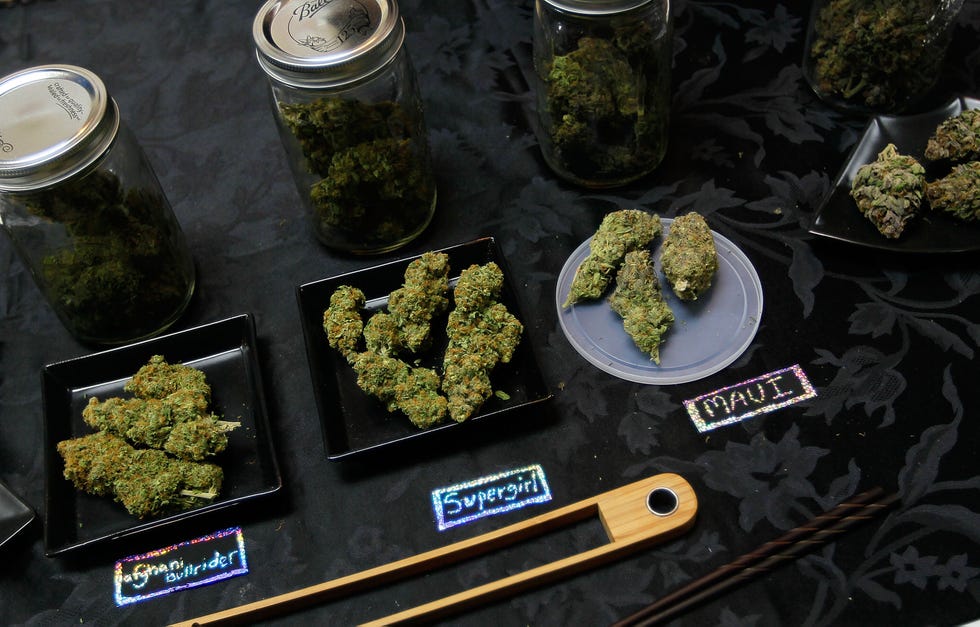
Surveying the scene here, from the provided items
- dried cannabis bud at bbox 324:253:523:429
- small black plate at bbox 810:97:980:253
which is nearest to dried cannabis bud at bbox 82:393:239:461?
dried cannabis bud at bbox 324:253:523:429

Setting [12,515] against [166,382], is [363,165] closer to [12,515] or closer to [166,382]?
[166,382]

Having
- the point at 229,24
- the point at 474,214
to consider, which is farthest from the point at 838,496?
the point at 229,24

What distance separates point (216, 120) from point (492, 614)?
1.21 m

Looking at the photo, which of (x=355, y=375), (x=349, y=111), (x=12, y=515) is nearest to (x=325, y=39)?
(x=349, y=111)

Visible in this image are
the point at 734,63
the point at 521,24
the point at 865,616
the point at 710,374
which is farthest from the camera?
the point at 521,24

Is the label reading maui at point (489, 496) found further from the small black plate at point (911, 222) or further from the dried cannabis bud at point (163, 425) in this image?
the small black plate at point (911, 222)

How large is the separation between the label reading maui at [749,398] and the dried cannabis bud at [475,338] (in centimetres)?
31

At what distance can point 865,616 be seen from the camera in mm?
1036

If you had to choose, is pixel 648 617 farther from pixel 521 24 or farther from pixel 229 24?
pixel 229 24

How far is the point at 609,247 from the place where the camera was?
1299 mm

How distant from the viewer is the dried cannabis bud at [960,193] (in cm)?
127

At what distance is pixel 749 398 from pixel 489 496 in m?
0.43

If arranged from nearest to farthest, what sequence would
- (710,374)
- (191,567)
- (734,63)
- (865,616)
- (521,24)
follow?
1. (865,616)
2. (191,567)
3. (710,374)
4. (734,63)
5. (521,24)

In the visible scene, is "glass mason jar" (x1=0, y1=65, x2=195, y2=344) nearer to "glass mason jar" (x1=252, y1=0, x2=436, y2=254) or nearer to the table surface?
the table surface
